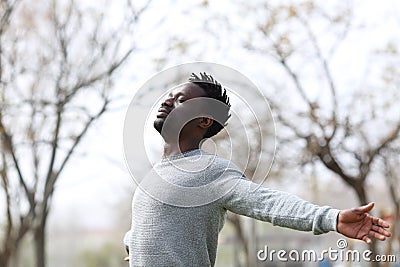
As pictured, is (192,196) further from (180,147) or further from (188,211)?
(180,147)

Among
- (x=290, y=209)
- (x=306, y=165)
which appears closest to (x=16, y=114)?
(x=306, y=165)

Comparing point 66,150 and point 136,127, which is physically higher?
point 66,150

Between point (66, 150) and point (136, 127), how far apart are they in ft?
24.6

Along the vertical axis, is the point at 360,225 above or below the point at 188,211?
below

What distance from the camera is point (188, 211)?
269cm

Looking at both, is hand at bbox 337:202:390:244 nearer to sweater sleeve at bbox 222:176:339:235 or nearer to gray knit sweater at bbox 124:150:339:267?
sweater sleeve at bbox 222:176:339:235

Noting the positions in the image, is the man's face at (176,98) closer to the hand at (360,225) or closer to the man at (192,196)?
the man at (192,196)

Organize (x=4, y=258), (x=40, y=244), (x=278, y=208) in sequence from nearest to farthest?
(x=278, y=208), (x=40, y=244), (x=4, y=258)

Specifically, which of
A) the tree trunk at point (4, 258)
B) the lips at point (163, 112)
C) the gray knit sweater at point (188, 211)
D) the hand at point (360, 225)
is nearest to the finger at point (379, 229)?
the hand at point (360, 225)

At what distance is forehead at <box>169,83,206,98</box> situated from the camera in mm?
2783

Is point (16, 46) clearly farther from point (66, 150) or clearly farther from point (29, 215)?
point (29, 215)

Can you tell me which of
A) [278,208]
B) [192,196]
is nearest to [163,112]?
[192,196]

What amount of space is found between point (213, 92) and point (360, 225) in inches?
30.5

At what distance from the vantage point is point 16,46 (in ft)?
35.2
